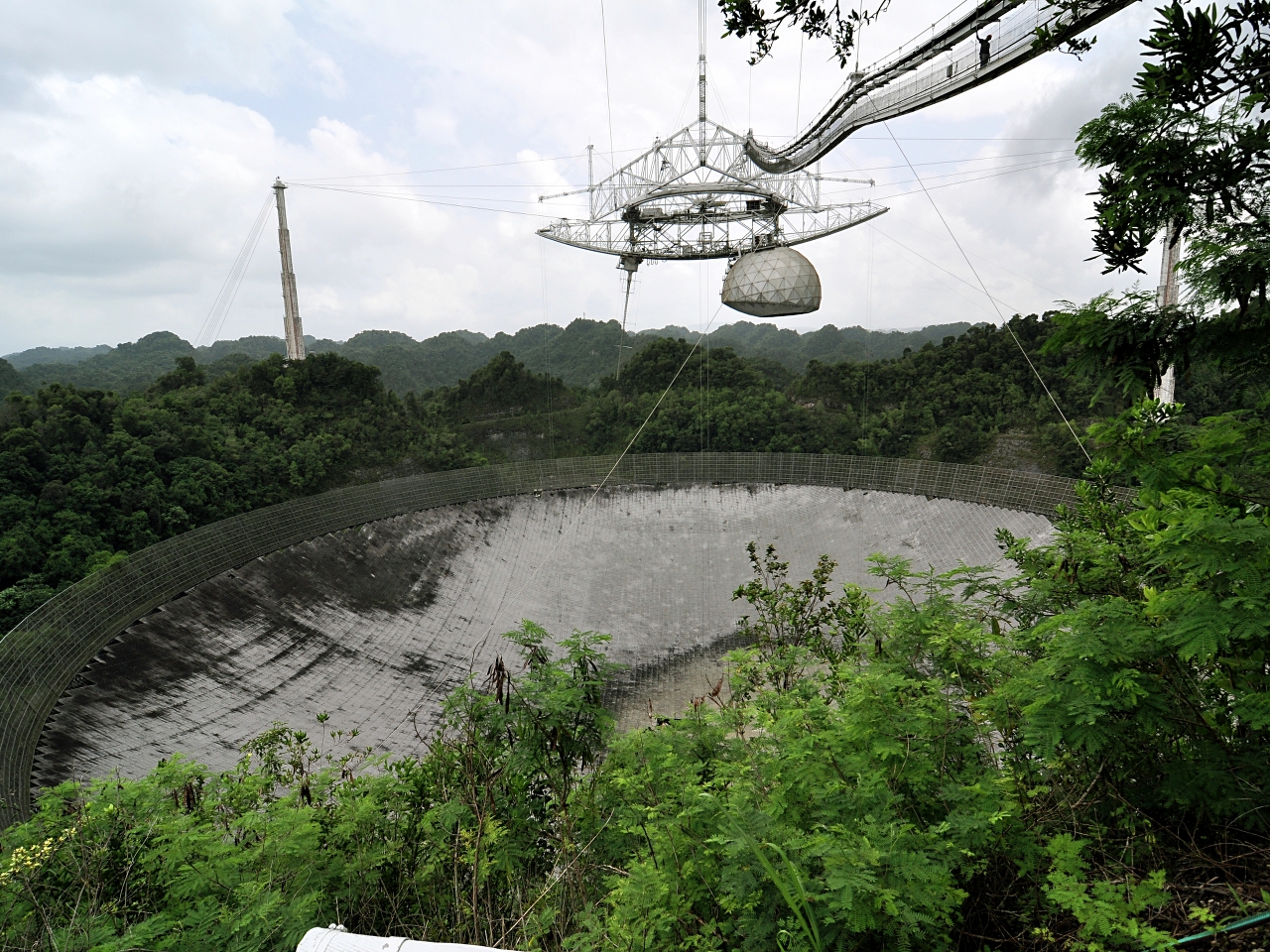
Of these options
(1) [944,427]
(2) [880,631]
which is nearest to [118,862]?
(2) [880,631]

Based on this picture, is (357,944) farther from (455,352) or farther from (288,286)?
(455,352)

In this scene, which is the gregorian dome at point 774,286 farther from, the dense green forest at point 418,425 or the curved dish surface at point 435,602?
the curved dish surface at point 435,602

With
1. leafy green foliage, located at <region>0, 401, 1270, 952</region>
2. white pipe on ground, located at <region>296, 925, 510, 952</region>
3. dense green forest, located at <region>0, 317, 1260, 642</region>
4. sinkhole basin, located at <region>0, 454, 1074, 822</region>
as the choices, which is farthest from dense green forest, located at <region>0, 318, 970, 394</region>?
white pipe on ground, located at <region>296, 925, 510, 952</region>

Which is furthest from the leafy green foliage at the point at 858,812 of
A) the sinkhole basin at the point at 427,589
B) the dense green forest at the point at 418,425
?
the dense green forest at the point at 418,425

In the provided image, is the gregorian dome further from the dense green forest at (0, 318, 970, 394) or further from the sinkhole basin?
the dense green forest at (0, 318, 970, 394)

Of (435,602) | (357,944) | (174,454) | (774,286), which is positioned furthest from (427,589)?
(774,286)
